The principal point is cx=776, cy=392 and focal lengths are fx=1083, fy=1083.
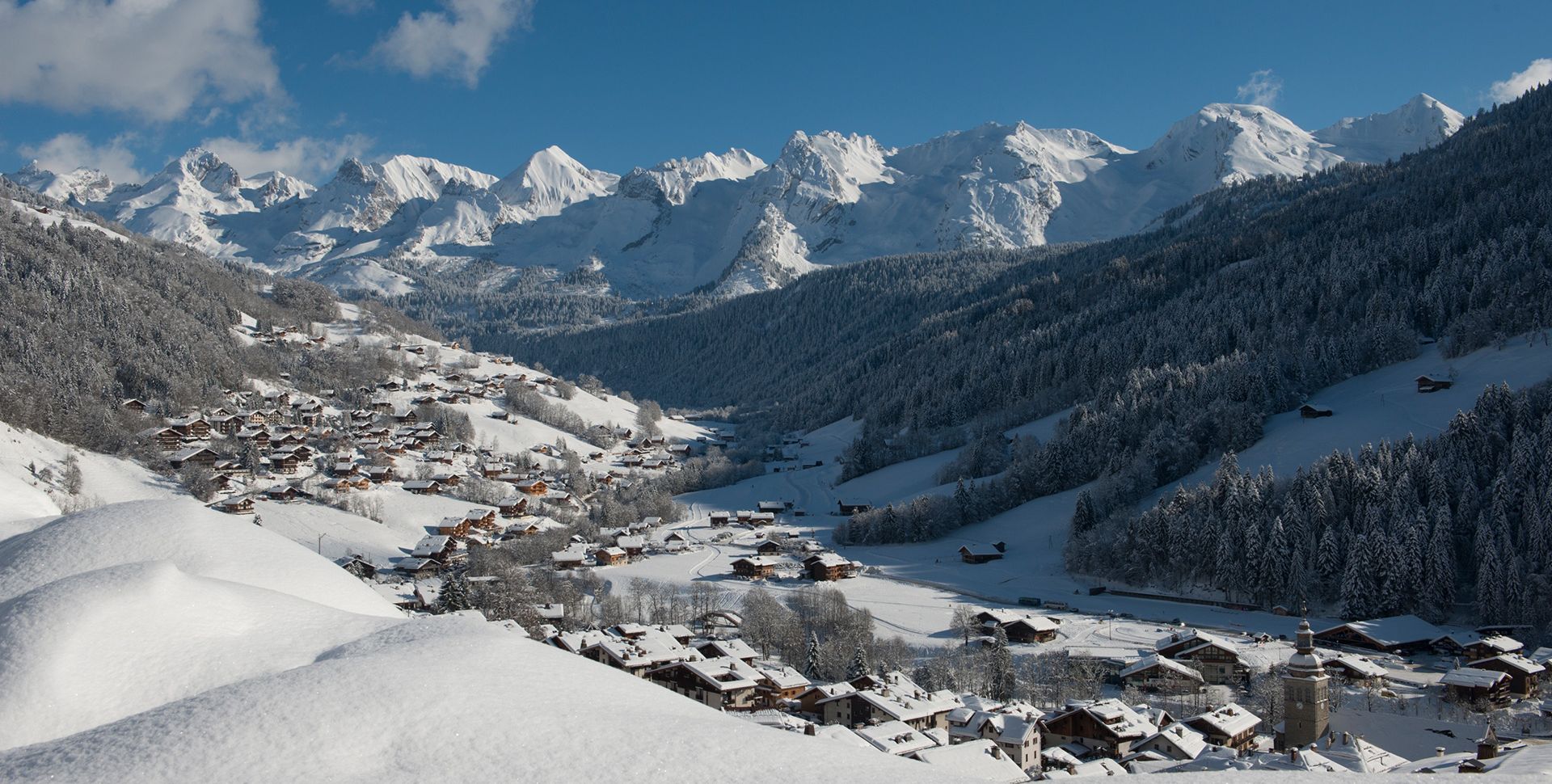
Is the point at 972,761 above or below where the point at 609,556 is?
below

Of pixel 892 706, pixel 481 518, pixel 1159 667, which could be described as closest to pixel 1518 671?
pixel 1159 667

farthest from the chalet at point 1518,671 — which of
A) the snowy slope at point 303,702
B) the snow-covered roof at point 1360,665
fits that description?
the snowy slope at point 303,702

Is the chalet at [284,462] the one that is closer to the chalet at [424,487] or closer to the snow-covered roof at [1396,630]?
the chalet at [424,487]

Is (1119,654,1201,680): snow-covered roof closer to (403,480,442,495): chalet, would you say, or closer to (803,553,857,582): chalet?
(803,553,857,582): chalet

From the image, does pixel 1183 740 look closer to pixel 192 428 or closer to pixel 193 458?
pixel 193 458

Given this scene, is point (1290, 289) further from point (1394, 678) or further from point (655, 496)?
point (1394, 678)

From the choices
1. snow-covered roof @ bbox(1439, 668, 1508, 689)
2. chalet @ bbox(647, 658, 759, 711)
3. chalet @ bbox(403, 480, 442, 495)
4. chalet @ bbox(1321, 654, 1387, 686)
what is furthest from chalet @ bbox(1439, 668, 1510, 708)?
chalet @ bbox(403, 480, 442, 495)
